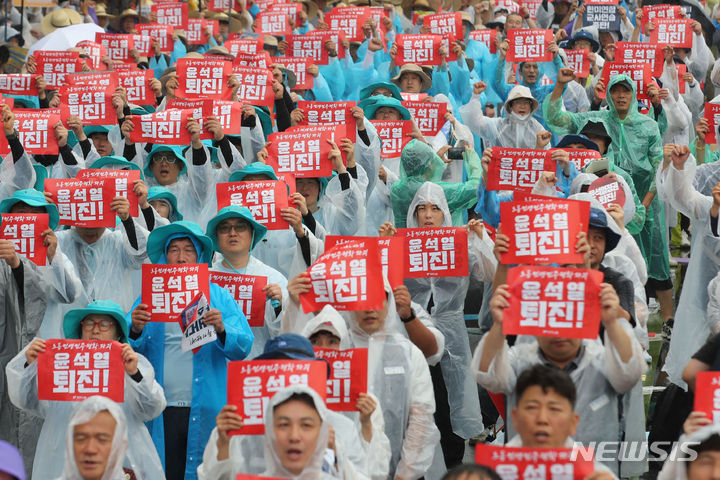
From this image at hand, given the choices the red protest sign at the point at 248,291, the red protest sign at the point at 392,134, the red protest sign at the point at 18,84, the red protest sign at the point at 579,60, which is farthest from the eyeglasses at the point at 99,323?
the red protest sign at the point at 579,60

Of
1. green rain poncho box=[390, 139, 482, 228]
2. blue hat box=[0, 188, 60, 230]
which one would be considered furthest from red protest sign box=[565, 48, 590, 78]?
blue hat box=[0, 188, 60, 230]

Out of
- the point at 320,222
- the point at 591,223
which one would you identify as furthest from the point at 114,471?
the point at 320,222

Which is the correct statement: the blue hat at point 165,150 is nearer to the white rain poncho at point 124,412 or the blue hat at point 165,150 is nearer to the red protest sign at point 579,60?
the white rain poncho at point 124,412

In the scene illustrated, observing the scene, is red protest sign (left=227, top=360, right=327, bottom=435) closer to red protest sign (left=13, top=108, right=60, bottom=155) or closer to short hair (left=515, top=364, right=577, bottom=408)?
short hair (left=515, top=364, right=577, bottom=408)

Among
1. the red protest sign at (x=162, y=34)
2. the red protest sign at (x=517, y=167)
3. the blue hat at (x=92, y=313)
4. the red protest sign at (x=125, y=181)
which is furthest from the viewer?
the red protest sign at (x=162, y=34)

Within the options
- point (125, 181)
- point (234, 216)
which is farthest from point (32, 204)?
point (234, 216)

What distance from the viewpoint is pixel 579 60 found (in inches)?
563

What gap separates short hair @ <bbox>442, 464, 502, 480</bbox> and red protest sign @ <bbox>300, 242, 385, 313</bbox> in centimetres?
169

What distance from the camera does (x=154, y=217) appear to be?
30.2ft

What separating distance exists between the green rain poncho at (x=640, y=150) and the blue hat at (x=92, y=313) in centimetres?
519

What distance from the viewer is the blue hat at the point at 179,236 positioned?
7.91 m

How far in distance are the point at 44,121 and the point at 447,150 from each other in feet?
10.6

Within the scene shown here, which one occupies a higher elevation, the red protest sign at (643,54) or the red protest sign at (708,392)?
the red protest sign at (643,54)

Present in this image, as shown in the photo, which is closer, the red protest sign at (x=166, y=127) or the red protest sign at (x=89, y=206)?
the red protest sign at (x=89, y=206)
